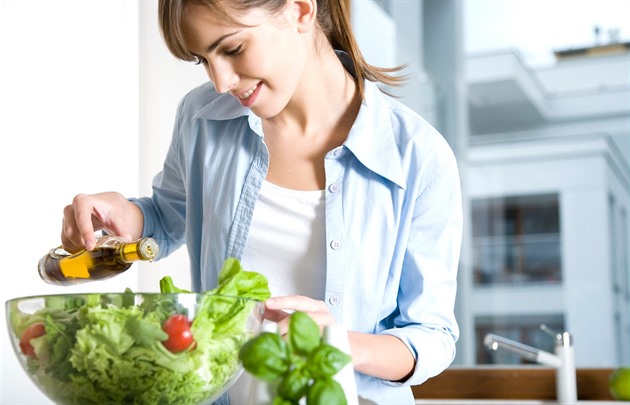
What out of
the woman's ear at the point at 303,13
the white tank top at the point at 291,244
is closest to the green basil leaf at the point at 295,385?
the white tank top at the point at 291,244

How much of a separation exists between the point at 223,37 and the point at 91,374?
0.59 metres

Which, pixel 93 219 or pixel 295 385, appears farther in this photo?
pixel 93 219

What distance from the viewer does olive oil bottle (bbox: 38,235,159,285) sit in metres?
1.25

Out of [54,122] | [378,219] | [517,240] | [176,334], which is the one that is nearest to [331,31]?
[378,219]

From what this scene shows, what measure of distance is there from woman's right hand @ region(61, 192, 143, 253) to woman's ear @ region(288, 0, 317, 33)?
1.35 feet

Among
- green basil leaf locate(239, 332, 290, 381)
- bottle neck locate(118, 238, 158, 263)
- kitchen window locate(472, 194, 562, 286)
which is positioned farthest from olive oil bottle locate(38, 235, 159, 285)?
kitchen window locate(472, 194, 562, 286)

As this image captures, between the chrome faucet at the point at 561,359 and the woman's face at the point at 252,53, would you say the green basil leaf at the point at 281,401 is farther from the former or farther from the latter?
the chrome faucet at the point at 561,359

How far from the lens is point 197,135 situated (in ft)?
5.09

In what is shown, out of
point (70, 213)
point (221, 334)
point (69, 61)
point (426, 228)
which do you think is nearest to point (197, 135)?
point (70, 213)

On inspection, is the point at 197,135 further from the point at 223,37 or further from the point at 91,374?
the point at 91,374

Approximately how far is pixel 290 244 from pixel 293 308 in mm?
436

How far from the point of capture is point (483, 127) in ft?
10.2

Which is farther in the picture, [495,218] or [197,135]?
[495,218]

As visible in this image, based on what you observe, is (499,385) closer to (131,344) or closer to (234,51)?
(234,51)
